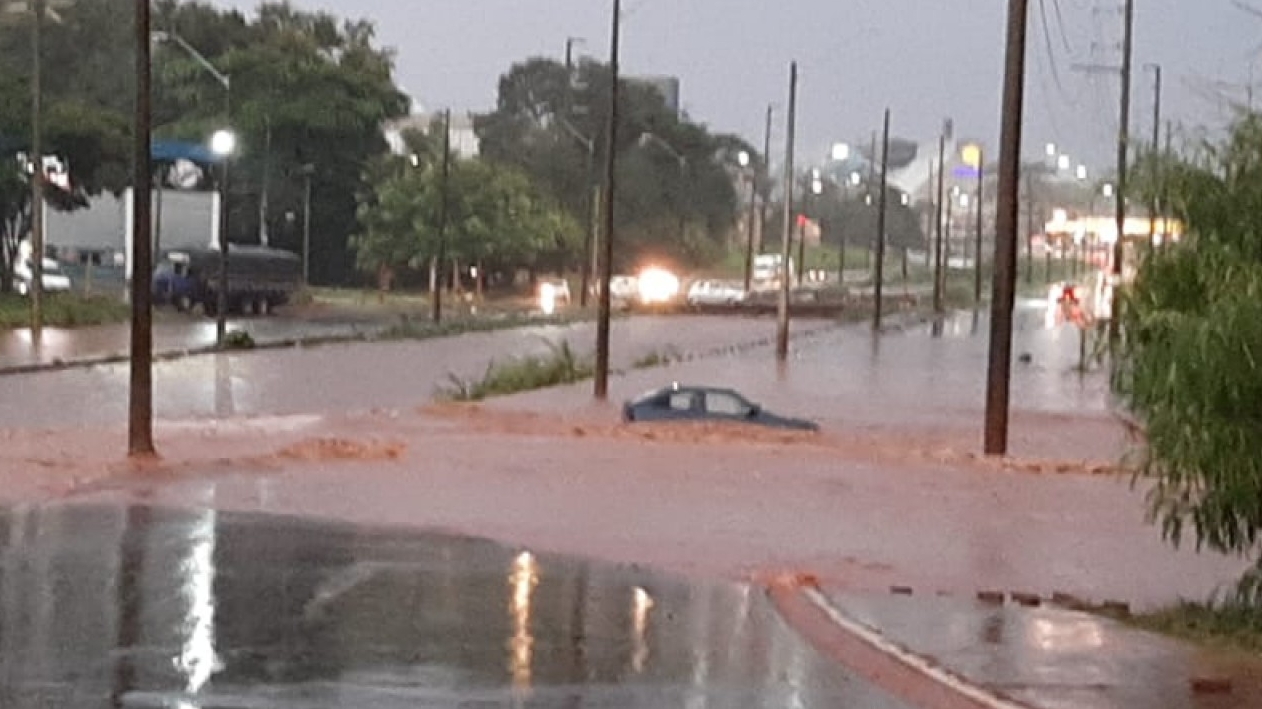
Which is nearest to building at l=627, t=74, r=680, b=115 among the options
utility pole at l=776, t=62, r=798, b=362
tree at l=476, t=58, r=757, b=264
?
tree at l=476, t=58, r=757, b=264

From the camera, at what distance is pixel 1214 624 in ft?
53.3

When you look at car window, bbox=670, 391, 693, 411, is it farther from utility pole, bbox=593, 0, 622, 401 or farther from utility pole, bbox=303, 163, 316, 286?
utility pole, bbox=303, 163, 316, 286

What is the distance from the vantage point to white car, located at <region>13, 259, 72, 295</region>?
291ft

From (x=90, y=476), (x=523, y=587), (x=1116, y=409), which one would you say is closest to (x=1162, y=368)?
(x=1116, y=409)

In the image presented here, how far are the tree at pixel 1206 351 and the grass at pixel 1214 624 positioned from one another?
0.25m

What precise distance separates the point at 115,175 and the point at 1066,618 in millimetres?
69785

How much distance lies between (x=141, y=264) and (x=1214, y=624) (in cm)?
1618

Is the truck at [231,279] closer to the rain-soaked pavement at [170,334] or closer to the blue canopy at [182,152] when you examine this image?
the rain-soaked pavement at [170,334]

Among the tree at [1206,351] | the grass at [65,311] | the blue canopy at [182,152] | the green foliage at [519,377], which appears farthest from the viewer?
the blue canopy at [182,152]

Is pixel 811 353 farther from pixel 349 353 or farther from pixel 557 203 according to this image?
pixel 557 203

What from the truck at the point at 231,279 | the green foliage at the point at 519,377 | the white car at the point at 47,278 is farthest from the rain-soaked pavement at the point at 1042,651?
the truck at the point at 231,279

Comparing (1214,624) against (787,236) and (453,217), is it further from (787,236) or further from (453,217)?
(453,217)

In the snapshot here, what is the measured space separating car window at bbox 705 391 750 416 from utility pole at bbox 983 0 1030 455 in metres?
5.09

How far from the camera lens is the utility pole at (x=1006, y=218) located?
33.7 m
